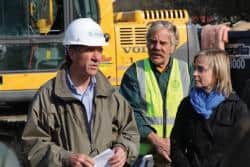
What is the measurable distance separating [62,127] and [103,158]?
0.26 meters

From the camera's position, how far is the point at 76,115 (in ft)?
11.6

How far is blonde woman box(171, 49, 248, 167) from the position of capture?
12.5ft

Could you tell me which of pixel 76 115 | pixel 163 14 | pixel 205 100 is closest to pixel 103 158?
pixel 76 115

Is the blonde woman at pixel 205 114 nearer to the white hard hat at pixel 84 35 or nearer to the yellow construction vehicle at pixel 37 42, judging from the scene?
the white hard hat at pixel 84 35

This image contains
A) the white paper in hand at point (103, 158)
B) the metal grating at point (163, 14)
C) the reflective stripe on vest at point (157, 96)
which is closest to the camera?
the white paper in hand at point (103, 158)

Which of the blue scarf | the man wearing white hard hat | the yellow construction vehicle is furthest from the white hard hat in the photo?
the yellow construction vehicle

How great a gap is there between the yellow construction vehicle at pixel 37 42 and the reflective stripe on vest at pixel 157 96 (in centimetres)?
450

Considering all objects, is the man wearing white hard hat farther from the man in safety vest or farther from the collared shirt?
the man in safety vest

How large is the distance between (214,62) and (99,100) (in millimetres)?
723

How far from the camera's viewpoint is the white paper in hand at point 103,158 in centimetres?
349

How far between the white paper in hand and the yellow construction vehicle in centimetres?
547

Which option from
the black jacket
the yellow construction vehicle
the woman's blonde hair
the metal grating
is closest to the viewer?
the black jacket

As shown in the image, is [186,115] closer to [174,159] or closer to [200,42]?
[174,159]

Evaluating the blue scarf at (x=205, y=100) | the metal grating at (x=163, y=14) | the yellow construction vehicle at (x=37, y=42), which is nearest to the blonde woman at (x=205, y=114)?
the blue scarf at (x=205, y=100)
